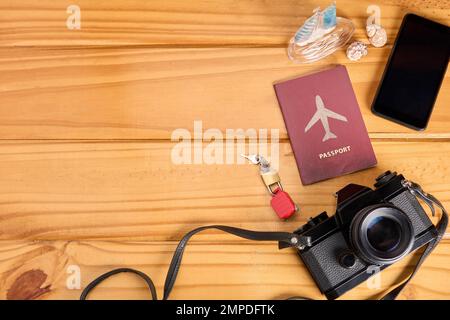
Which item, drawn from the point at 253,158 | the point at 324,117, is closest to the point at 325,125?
the point at 324,117

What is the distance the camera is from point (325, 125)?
2.83ft

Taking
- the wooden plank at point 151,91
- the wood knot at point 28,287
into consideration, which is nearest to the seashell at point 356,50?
the wooden plank at point 151,91

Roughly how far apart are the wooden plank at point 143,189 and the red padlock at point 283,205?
0.04ft

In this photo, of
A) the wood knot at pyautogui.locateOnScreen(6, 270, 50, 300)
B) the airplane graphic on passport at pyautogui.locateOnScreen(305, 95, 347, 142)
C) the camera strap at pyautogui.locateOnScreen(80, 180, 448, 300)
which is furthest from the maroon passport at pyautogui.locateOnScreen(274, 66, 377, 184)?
the wood knot at pyautogui.locateOnScreen(6, 270, 50, 300)

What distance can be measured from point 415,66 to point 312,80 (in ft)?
0.55

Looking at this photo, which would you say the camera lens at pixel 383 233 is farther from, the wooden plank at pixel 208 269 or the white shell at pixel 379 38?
the white shell at pixel 379 38

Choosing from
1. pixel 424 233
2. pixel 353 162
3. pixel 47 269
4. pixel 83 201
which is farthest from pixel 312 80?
pixel 47 269

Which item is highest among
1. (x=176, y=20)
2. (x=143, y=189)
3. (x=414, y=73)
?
(x=176, y=20)

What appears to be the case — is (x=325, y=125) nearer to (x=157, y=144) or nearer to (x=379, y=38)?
(x=379, y=38)

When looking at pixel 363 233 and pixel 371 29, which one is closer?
pixel 363 233

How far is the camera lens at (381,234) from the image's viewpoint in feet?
2.46

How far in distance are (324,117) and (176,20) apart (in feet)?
0.95
